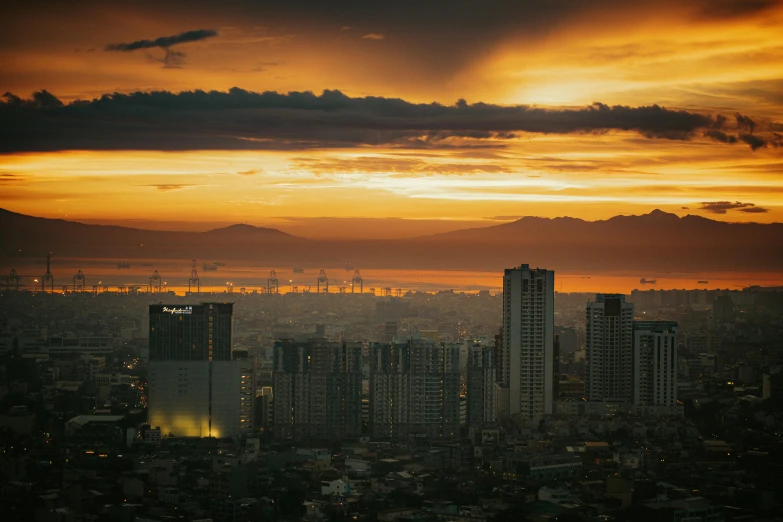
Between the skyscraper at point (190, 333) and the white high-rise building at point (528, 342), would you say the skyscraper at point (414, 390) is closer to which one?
the white high-rise building at point (528, 342)

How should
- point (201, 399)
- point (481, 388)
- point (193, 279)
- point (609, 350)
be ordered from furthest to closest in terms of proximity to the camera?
1. point (193, 279)
2. point (609, 350)
3. point (481, 388)
4. point (201, 399)

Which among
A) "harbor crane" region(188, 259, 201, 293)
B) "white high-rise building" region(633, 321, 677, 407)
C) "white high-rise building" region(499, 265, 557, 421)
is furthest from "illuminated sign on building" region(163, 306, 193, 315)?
"white high-rise building" region(633, 321, 677, 407)

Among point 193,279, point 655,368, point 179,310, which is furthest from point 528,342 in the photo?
point 193,279

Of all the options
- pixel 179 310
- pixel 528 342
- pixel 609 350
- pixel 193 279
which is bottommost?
pixel 609 350

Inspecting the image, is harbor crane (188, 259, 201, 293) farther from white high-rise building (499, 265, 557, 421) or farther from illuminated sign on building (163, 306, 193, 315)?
white high-rise building (499, 265, 557, 421)

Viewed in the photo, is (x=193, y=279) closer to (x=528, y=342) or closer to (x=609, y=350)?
(x=528, y=342)

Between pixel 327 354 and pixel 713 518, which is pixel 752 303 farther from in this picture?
pixel 713 518

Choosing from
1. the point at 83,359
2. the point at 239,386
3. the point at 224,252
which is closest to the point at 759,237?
the point at 239,386

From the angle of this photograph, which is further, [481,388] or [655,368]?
[655,368]
